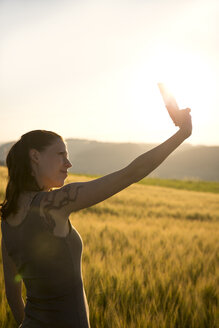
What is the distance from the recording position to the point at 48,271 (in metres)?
1.18

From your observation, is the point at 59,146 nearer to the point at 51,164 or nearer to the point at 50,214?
the point at 51,164

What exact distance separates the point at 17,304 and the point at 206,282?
181cm

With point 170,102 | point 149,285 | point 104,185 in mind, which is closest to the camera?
point 104,185

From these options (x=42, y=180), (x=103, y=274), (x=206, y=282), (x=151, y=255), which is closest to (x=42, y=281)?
(x=42, y=180)

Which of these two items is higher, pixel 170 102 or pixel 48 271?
pixel 170 102

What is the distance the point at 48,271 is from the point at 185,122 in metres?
0.74

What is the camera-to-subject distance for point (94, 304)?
7.39ft

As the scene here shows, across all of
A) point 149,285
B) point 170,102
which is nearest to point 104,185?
point 170,102

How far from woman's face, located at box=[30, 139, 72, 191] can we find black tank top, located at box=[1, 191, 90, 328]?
5.0 inches

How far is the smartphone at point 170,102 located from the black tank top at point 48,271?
0.55 meters

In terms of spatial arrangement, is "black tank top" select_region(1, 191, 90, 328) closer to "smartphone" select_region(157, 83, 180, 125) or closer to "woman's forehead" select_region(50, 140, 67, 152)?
"woman's forehead" select_region(50, 140, 67, 152)

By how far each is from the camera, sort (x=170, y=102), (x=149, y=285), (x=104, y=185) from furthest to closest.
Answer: (x=149, y=285), (x=170, y=102), (x=104, y=185)

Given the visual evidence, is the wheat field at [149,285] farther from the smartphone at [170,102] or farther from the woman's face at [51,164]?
the smartphone at [170,102]

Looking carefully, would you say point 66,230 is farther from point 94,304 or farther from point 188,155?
point 188,155
